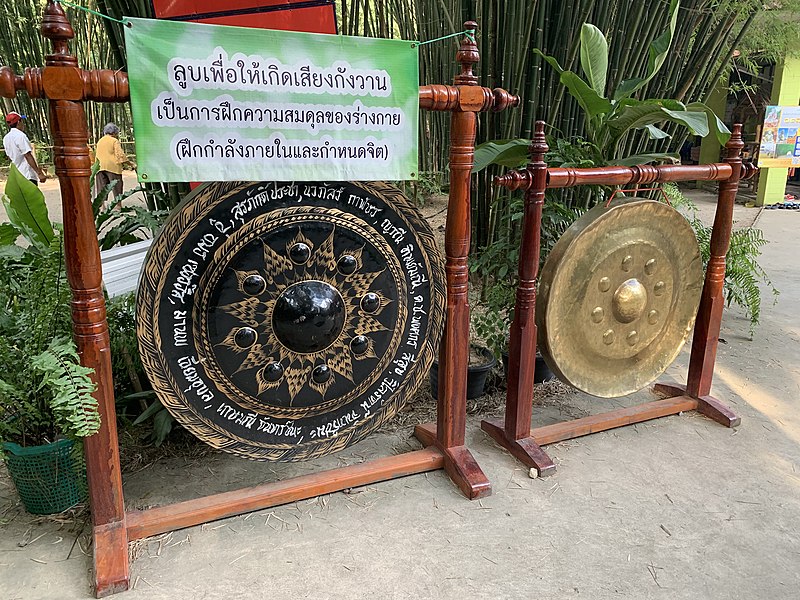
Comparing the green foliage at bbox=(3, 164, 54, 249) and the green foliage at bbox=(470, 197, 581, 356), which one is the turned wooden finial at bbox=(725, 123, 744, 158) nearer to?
the green foliage at bbox=(470, 197, 581, 356)

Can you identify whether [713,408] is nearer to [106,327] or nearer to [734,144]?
[734,144]

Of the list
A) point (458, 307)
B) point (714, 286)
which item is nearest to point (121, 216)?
point (458, 307)

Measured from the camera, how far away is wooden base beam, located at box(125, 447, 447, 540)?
196 centimetres

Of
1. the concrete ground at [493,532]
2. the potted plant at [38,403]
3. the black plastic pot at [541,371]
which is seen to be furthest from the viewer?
the black plastic pot at [541,371]

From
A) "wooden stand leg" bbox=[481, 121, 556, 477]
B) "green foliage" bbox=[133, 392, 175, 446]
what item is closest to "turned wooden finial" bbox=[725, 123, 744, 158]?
"wooden stand leg" bbox=[481, 121, 556, 477]

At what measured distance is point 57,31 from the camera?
1584 millimetres

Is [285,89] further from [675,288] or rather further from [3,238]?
[675,288]

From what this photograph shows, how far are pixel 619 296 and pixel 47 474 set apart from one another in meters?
2.05

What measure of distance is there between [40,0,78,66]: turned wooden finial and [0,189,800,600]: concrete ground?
1.37 metres

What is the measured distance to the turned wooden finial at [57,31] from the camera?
1579mm

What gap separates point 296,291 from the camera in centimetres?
197

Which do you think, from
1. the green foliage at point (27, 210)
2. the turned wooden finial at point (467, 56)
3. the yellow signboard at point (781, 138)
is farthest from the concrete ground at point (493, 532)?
the yellow signboard at point (781, 138)

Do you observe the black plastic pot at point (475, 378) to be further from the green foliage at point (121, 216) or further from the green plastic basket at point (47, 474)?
the green plastic basket at point (47, 474)

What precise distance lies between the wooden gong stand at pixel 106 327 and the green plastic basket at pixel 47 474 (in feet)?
0.77
